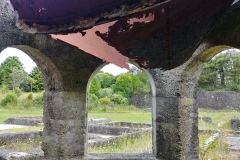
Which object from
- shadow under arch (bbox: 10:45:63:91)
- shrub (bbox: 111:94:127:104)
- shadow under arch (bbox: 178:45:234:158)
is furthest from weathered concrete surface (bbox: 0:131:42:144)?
shrub (bbox: 111:94:127:104)

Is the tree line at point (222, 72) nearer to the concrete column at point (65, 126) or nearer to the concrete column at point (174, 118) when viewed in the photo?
the concrete column at point (174, 118)

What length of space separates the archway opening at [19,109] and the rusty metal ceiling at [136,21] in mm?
2496

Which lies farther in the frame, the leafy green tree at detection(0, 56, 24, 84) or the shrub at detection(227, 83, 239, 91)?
the leafy green tree at detection(0, 56, 24, 84)

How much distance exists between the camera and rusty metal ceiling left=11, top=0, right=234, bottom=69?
1317 mm

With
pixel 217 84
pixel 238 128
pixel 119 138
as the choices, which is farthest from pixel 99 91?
pixel 119 138

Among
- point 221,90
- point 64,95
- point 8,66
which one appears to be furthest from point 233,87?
point 8,66

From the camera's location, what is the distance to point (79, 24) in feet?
4.67

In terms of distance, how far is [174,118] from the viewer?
3.80 metres

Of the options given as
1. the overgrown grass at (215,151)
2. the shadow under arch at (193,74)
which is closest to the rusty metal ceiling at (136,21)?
the shadow under arch at (193,74)

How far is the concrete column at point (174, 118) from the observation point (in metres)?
3.77

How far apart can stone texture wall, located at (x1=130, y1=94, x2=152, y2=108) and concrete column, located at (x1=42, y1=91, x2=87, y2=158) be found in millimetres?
19194

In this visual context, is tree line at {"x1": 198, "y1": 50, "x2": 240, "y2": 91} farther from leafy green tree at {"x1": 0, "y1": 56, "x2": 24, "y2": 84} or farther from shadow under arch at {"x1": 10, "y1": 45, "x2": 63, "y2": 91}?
shadow under arch at {"x1": 10, "y1": 45, "x2": 63, "y2": 91}

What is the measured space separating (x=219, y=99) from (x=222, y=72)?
4.66 m

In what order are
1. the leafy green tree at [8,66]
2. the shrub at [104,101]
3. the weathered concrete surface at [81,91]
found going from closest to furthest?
the weathered concrete surface at [81,91], the shrub at [104,101], the leafy green tree at [8,66]
